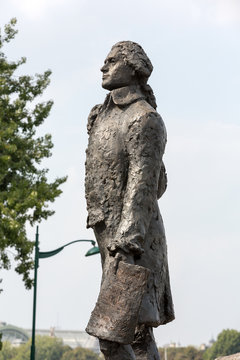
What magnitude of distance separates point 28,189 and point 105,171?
1422 centimetres

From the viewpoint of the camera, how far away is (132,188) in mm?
7266

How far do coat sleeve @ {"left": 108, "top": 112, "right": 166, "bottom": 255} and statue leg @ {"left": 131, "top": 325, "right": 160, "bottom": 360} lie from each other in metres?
0.70

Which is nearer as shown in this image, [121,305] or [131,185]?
[121,305]

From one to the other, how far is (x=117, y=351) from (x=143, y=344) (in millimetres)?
437

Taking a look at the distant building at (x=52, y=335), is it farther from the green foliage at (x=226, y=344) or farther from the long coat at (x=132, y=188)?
the long coat at (x=132, y=188)

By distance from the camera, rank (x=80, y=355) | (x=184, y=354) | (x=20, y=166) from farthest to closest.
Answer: (x=80, y=355), (x=184, y=354), (x=20, y=166)

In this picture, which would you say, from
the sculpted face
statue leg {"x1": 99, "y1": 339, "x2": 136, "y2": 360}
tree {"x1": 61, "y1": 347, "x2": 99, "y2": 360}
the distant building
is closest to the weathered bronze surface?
statue leg {"x1": 99, "y1": 339, "x2": 136, "y2": 360}

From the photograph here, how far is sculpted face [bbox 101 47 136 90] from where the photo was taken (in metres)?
7.75

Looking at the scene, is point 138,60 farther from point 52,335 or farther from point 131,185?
point 52,335

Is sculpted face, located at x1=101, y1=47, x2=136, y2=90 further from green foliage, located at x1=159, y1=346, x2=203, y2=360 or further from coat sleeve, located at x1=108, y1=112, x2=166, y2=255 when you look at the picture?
green foliage, located at x1=159, y1=346, x2=203, y2=360

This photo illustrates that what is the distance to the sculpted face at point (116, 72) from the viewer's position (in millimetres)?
7746

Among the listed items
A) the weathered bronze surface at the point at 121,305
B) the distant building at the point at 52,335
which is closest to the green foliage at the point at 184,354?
the distant building at the point at 52,335

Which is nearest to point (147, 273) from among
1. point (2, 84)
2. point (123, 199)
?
point (123, 199)

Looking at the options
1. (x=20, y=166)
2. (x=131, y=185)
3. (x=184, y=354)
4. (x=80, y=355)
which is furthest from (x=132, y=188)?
(x=80, y=355)
